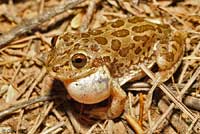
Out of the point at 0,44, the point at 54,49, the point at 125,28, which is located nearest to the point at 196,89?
the point at 125,28

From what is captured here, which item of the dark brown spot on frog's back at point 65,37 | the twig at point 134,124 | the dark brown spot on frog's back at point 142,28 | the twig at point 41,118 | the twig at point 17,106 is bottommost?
the twig at point 134,124

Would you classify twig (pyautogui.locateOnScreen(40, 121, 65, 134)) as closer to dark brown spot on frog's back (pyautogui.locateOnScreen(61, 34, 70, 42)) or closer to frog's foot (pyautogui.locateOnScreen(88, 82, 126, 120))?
frog's foot (pyautogui.locateOnScreen(88, 82, 126, 120))

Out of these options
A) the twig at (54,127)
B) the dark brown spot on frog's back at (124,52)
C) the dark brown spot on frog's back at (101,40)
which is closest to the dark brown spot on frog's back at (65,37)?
the dark brown spot on frog's back at (101,40)

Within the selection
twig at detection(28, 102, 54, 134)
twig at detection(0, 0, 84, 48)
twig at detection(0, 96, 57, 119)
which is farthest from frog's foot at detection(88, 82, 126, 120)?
twig at detection(0, 0, 84, 48)

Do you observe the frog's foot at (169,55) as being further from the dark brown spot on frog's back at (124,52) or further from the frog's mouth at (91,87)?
the frog's mouth at (91,87)

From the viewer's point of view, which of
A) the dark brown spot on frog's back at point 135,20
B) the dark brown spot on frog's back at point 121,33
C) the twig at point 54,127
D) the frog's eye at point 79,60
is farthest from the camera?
the dark brown spot on frog's back at point 135,20

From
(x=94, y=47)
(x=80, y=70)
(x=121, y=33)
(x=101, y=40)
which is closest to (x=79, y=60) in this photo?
(x=80, y=70)
